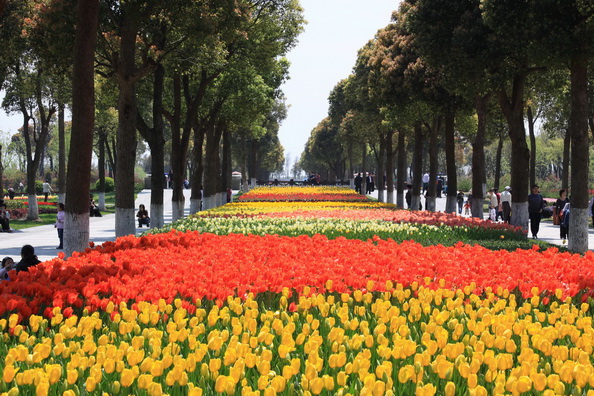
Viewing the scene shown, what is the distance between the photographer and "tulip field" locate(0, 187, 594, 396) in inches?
150

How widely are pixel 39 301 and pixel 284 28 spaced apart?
26.1 metres

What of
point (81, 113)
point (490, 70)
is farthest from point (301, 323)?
point (490, 70)

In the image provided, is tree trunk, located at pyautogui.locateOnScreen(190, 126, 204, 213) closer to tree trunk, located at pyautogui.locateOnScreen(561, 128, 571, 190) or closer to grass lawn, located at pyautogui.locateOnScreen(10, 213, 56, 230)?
grass lawn, located at pyautogui.locateOnScreen(10, 213, 56, 230)

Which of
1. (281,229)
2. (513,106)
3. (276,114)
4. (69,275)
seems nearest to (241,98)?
(513,106)

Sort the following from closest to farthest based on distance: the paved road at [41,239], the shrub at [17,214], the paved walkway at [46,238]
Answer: the paved road at [41,239]
the paved walkway at [46,238]
the shrub at [17,214]

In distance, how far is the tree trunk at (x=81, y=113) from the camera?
39.7ft

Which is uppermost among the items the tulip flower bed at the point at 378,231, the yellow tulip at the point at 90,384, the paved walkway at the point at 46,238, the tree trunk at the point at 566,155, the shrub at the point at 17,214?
the tree trunk at the point at 566,155

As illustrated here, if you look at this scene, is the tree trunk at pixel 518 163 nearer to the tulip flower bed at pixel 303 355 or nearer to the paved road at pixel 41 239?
the paved road at pixel 41 239

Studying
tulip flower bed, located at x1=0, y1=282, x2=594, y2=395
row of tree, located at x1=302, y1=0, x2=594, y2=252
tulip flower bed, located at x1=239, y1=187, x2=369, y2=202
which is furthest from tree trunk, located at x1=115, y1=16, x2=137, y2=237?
tulip flower bed, located at x1=239, y1=187, x2=369, y2=202

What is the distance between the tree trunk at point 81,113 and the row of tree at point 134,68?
0.06ft

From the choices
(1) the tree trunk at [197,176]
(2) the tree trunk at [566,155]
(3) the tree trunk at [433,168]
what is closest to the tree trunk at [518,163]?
(3) the tree trunk at [433,168]

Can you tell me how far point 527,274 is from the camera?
7516 millimetres

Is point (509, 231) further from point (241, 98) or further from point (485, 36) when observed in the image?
point (241, 98)

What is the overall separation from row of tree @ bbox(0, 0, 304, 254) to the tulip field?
3.47 meters
